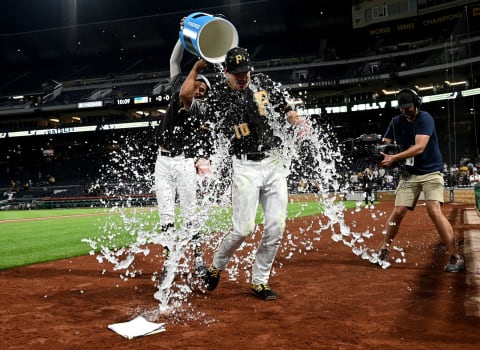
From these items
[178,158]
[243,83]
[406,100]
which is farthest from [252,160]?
[406,100]

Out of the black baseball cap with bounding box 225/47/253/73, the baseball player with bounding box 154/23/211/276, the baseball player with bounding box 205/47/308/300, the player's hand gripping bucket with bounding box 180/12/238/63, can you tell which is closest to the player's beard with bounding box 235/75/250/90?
the baseball player with bounding box 205/47/308/300

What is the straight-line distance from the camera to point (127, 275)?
→ 4949mm

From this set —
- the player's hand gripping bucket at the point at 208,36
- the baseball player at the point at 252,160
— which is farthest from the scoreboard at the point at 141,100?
the baseball player at the point at 252,160

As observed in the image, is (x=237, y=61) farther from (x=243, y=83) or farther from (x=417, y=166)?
(x=417, y=166)

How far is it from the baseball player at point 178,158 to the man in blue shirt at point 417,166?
7.12 feet

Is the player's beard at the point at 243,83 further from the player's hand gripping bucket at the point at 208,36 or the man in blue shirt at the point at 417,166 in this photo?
the man in blue shirt at the point at 417,166

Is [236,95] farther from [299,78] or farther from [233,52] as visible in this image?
[299,78]

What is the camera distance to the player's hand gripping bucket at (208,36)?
3484 mm

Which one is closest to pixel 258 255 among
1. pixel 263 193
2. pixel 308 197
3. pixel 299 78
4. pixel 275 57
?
pixel 263 193

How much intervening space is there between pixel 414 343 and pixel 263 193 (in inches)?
71.8

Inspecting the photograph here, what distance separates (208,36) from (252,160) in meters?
1.22

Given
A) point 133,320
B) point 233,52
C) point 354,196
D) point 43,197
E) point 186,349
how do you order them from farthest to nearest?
point 43,197, point 354,196, point 233,52, point 133,320, point 186,349


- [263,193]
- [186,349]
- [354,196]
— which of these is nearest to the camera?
[186,349]

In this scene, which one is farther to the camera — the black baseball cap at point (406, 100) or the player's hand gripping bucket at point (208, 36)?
the black baseball cap at point (406, 100)
